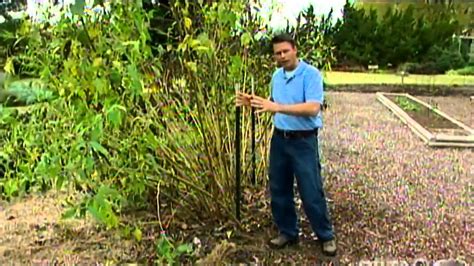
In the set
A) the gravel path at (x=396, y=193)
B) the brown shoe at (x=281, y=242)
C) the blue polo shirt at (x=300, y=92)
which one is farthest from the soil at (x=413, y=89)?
→ the blue polo shirt at (x=300, y=92)

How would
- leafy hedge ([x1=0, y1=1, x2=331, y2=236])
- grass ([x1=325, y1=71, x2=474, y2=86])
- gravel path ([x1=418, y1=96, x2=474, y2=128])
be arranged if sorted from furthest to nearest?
grass ([x1=325, y1=71, x2=474, y2=86]), gravel path ([x1=418, y1=96, x2=474, y2=128]), leafy hedge ([x1=0, y1=1, x2=331, y2=236])

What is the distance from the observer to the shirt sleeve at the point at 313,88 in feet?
9.70

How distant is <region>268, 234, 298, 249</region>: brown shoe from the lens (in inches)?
130

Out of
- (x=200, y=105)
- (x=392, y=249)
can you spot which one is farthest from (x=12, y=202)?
(x=392, y=249)

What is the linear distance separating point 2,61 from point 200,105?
77.7 inches

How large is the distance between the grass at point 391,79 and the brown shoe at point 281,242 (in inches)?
407

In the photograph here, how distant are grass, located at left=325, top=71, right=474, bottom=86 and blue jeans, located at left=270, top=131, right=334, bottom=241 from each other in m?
10.3

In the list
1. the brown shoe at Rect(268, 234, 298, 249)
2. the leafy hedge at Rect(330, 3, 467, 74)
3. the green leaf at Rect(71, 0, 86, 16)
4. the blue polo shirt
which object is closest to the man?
the blue polo shirt

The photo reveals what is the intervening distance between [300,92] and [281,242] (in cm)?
90

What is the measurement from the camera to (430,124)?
7836 mm

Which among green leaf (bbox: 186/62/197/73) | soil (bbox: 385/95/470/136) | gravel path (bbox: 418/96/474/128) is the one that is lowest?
gravel path (bbox: 418/96/474/128)

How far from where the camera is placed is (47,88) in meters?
3.23

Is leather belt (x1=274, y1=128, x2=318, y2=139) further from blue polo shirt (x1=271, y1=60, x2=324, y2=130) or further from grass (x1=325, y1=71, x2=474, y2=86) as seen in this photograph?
grass (x1=325, y1=71, x2=474, y2=86)

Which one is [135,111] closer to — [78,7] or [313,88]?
[78,7]
